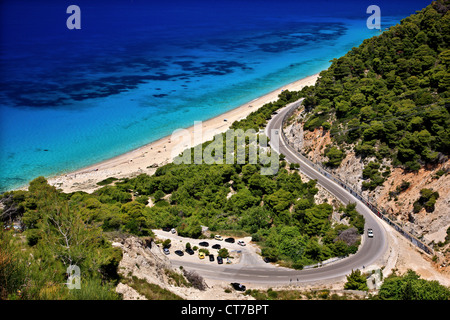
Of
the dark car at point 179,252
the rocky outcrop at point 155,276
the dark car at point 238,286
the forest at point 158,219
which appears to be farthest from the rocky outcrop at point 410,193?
the dark car at point 179,252

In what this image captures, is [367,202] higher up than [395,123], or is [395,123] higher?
[395,123]

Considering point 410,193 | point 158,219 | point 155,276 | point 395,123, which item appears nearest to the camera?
point 155,276

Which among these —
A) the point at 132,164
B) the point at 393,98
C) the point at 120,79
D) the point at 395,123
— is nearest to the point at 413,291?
the point at 395,123

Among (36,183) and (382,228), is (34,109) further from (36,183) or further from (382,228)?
(382,228)

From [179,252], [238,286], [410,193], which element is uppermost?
[410,193]

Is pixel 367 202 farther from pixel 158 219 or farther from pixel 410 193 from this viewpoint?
pixel 158 219

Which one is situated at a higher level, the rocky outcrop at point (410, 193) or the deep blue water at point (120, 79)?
the deep blue water at point (120, 79)

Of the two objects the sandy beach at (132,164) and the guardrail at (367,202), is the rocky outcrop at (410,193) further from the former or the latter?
the sandy beach at (132,164)
